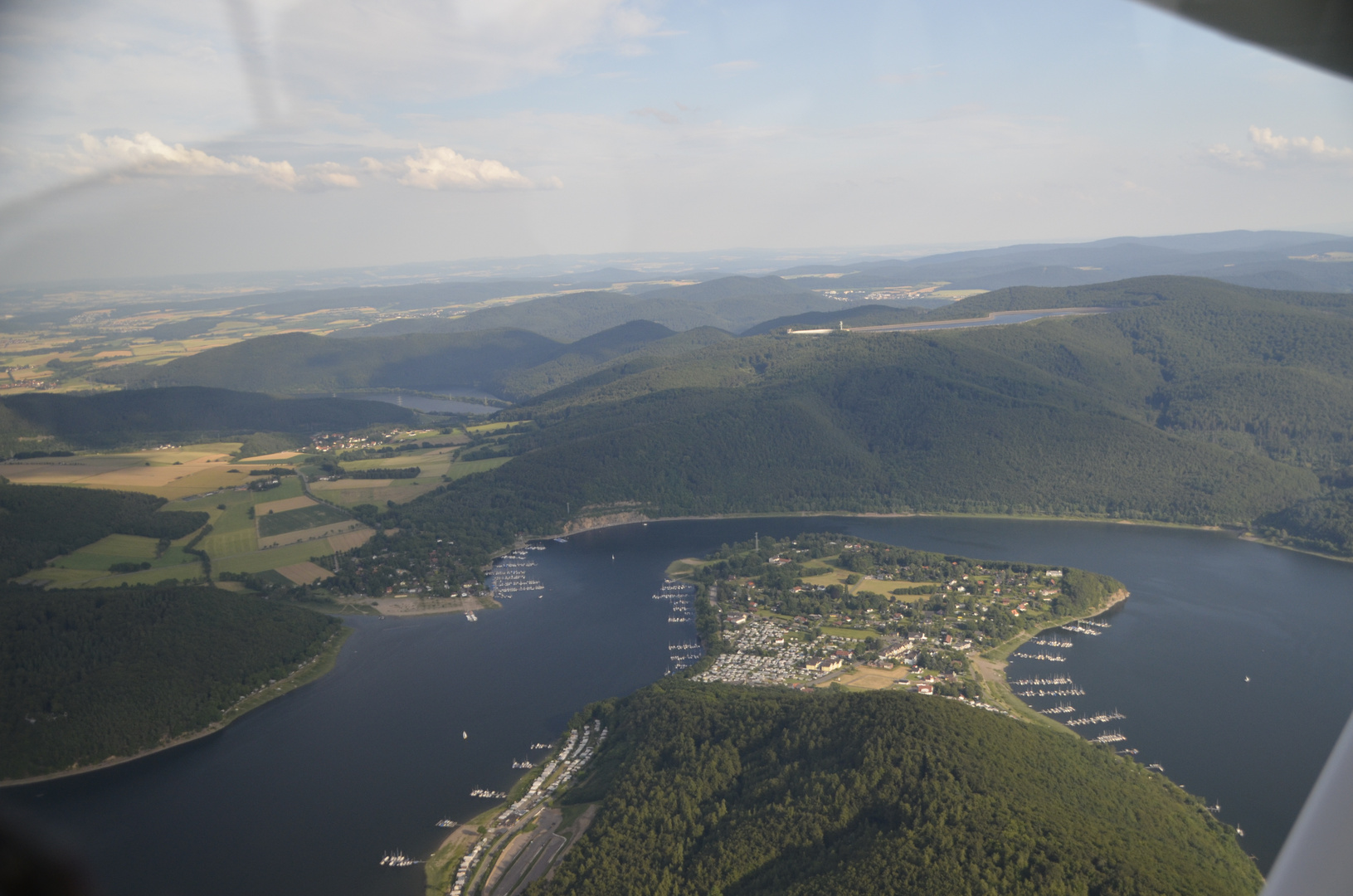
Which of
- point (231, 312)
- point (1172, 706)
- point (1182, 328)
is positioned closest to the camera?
point (1172, 706)

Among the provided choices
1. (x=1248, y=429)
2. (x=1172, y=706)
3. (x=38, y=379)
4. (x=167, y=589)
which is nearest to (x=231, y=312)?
(x=38, y=379)

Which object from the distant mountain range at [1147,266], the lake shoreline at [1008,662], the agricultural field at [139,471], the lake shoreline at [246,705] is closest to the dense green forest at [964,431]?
the lake shoreline at [246,705]

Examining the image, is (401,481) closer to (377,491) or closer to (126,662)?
(377,491)

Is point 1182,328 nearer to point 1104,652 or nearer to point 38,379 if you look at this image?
point 1104,652

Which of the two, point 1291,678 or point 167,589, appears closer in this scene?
point 1291,678

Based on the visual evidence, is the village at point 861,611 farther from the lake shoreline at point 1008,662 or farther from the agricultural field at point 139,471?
the agricultural field at point 139,471

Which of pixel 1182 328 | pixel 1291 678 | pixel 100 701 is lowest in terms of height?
pixel 1291 678

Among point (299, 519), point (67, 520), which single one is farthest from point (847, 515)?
point (67, 520)
